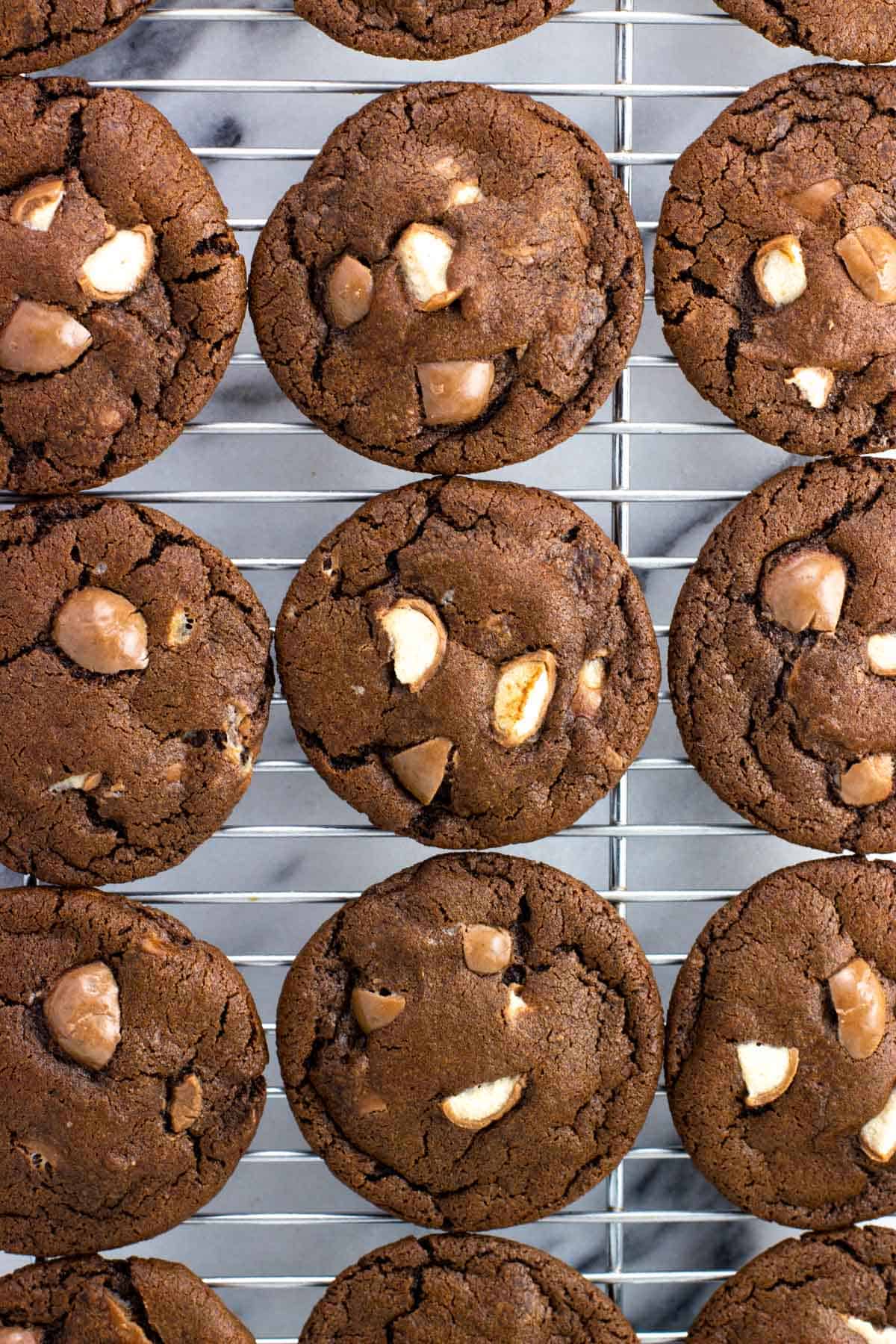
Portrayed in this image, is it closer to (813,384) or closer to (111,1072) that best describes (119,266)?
(813,384)

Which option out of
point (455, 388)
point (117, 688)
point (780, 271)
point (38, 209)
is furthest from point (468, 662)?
point (38, 209)

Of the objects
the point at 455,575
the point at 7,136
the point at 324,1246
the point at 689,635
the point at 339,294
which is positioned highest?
the point at 7,136

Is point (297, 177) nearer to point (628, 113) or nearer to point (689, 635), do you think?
point (628, 113)

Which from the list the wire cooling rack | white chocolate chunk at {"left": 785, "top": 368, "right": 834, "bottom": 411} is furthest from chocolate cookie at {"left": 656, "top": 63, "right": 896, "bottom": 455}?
the wire cooling rack

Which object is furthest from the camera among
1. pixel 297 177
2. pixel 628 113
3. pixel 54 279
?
pixel 297 177

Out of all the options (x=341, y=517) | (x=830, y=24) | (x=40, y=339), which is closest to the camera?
(x=40, y=339)

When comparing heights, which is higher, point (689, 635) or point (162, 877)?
point (689, 635)

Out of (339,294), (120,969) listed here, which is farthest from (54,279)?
(120,969)
